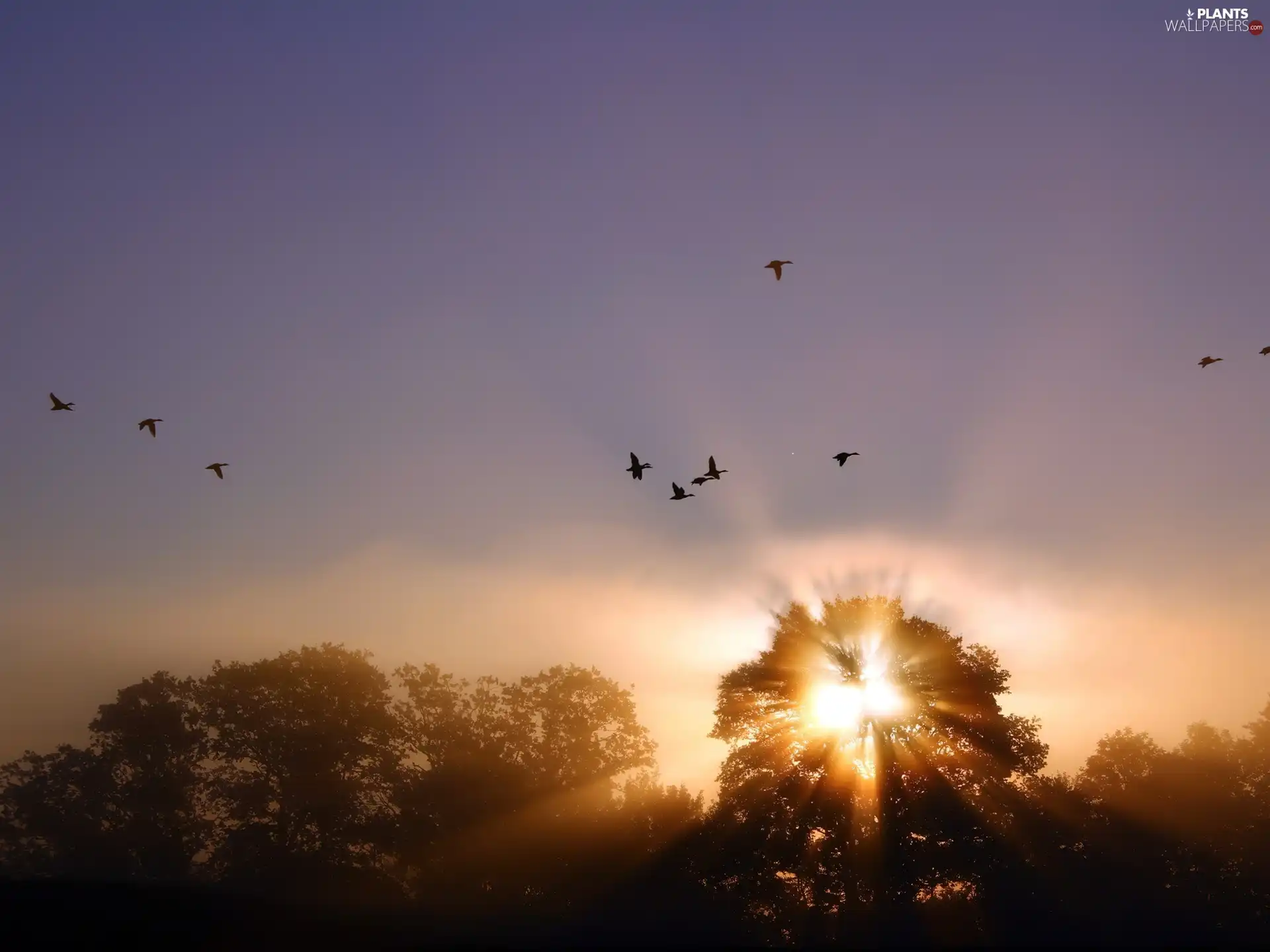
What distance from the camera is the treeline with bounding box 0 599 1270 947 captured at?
4341cm

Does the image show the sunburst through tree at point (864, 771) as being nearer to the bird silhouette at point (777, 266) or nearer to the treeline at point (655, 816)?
the treeline at point (655, 816)

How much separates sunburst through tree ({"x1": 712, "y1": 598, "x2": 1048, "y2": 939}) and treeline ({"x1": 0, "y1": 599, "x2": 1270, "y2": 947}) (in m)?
0.14

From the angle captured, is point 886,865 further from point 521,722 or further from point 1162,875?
point 521,722

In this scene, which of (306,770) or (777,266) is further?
(306,770)

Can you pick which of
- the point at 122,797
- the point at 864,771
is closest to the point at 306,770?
the point at 122,797

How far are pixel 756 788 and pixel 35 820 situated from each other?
A: 5727 centimetres

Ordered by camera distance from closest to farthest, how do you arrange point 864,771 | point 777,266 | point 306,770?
point 777,266 < point 864,771 < point 306,770

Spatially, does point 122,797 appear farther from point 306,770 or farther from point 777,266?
point 777,266

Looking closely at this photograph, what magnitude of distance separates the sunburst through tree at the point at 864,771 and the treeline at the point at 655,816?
0.14 m

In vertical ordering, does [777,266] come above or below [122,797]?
above

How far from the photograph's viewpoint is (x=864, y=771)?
46938 mm

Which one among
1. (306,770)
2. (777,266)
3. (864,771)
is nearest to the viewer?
(777,266)

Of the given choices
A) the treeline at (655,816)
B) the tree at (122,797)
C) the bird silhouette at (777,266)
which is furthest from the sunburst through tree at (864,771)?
the tree at (122,797)

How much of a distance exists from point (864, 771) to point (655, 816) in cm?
1300
